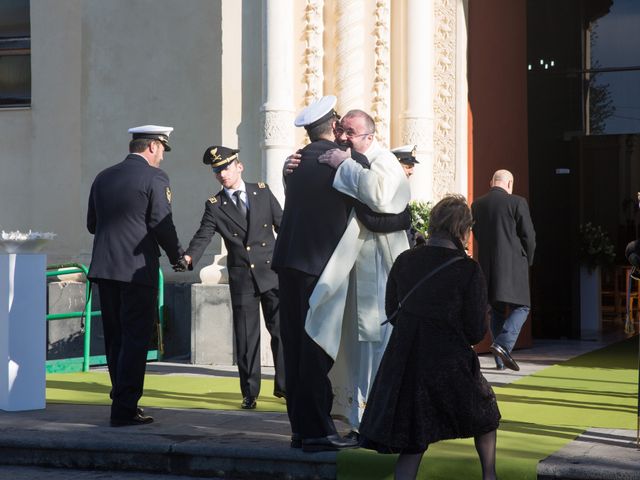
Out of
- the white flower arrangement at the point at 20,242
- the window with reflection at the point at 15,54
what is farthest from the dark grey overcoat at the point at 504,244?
the window with reflection at the point at 15,54

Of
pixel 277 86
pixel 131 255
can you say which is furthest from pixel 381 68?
pixel 131 255

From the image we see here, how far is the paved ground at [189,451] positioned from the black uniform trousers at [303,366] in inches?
7.4

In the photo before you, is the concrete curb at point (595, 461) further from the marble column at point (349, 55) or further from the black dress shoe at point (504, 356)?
the marble column at point (349, 55)

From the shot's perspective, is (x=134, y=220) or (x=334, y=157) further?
(x=134, y=220)

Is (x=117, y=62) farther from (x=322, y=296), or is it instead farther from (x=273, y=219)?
(x=322, y=296)

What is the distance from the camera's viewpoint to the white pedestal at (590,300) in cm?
1664

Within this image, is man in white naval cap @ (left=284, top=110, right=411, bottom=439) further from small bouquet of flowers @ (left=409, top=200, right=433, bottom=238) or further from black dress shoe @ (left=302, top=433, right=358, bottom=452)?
small bouquet of flowers @ (left=409, top=200, right=433, bottom=238)

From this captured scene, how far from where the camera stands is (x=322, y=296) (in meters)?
7.05

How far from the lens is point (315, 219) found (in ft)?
23.6

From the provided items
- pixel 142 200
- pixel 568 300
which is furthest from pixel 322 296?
pixel 568 300

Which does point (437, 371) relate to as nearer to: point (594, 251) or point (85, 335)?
point (85, 335)

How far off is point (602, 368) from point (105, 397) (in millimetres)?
4874

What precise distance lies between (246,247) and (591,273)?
8387 millimetres

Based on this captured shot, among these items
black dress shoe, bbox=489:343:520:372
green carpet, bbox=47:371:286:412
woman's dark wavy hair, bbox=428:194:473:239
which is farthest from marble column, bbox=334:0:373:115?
woman's dark wavy hair, bbox=428:194:473:239
